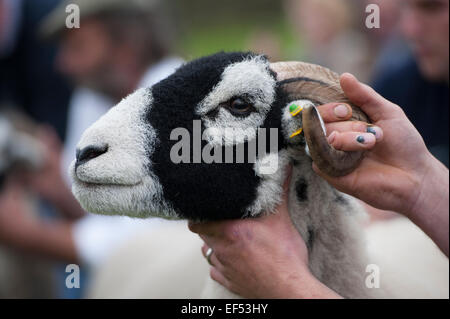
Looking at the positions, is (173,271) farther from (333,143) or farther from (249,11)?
(249,11)

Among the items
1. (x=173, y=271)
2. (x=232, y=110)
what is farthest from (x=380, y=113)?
(x=173, y=271)

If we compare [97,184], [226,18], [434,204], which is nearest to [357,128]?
[434,204]

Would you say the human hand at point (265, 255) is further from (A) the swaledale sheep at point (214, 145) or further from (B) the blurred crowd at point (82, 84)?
(B) the blurred crowd at point (82, 84)

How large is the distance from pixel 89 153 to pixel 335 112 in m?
0.76

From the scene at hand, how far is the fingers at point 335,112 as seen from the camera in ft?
6.27

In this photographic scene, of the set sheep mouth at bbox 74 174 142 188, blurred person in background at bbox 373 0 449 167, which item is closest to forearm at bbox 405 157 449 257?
sheep mouth at bbox 74 174 142 188

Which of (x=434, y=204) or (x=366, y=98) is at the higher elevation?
(x=366, y=98)

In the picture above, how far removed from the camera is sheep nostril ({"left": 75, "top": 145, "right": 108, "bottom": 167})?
1.89 m

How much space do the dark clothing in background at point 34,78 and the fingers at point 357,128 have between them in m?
4.72

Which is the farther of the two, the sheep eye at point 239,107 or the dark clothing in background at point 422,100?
the dark clothing in background at point 422,100

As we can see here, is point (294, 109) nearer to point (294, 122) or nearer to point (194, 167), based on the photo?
point (294, 122)

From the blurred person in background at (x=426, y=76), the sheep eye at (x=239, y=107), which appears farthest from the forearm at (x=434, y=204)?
the blurred person in background at (x=426, y=76)

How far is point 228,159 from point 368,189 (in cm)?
44

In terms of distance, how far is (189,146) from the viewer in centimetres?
196
